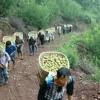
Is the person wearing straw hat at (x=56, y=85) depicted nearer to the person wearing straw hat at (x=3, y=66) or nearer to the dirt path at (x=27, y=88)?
the dirt path at (x=27, y=88)

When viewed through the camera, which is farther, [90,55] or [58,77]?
[90,55]

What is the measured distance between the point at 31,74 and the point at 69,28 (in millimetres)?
36410

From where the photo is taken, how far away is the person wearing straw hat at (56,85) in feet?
19.4

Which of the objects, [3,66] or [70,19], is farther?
[70,19]

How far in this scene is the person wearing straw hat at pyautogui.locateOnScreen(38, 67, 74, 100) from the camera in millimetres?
5922

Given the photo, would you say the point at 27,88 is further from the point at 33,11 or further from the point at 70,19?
the point at 70,19

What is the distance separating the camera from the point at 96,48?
27188 mm

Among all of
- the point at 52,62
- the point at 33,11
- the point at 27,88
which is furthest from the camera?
the point at 33,11

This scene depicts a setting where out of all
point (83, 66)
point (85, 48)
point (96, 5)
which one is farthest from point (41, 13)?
point (96, 5)

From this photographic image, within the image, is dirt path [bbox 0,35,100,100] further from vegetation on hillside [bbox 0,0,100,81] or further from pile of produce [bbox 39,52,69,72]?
vegetation on hillside [bbox 0,0,100,81]

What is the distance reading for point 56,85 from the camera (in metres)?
6.24

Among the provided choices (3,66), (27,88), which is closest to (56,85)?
(3,66)

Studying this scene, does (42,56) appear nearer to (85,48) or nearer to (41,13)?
(85,48)

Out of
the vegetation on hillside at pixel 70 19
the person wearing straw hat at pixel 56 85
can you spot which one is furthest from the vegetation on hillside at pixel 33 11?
the person wearing straw hat at pixel 56 85
